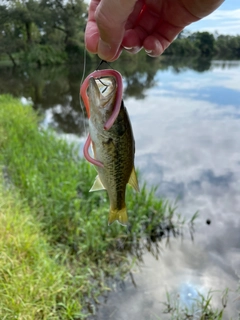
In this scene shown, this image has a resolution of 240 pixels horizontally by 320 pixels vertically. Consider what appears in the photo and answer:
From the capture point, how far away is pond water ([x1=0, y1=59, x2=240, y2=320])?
4469 mm

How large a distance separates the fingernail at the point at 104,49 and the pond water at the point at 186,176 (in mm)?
572

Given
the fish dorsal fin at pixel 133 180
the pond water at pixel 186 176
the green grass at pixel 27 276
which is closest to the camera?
the fish dorsal fin at pixel 133 180

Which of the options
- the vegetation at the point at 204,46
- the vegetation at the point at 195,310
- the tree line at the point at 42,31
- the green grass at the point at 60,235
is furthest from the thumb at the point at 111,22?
the vegetation at the point at 204,46

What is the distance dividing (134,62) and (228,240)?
38602 millimetres

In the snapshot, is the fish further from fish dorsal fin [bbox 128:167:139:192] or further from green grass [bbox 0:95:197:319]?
green grass [bbox 0:95:197:319]

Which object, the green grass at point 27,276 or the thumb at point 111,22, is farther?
the green grass at point 27,276

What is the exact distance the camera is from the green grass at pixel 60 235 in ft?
11.2

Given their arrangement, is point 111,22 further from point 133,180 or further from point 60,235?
point 60,235

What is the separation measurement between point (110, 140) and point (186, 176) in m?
6.81

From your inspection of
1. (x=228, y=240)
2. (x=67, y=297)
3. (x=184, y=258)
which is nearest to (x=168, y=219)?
(x=184, y=258)

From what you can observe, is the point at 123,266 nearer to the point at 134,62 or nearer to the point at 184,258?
the point at 184,258

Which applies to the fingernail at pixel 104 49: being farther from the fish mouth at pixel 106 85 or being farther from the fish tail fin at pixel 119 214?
the fish tail fin at pixel 119 214

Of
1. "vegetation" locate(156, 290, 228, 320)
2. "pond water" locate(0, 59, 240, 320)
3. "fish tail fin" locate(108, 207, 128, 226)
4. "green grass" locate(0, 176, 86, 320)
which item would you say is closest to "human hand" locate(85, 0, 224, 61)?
"pond water" locate(0, 59, 240, 320)

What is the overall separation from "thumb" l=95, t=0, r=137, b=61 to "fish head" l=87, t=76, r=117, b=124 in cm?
12
